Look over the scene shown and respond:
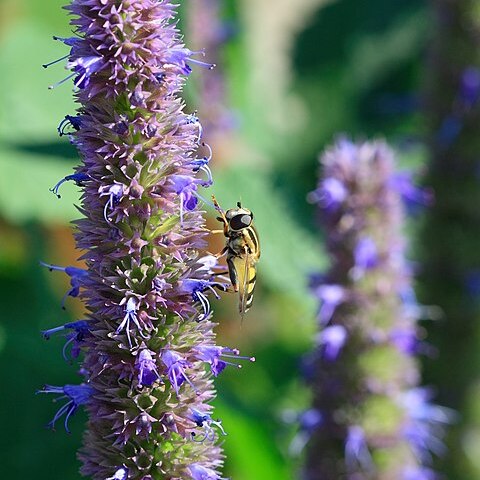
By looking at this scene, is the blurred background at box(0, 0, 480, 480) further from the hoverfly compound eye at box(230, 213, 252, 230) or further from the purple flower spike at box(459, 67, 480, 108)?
the hoverfly compound eye at box(230, 213, 252, 230)

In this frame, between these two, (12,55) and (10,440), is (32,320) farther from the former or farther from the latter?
(12,55)

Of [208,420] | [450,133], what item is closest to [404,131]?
[450,133]

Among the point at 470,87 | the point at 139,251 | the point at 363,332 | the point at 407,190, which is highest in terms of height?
the point at 470,87

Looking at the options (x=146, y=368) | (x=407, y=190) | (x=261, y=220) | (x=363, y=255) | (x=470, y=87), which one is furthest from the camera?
(x=261, y=220)

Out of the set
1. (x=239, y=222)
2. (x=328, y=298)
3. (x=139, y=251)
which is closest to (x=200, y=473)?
(x=139, y=251)

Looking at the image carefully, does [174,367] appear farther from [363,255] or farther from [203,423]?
[363,255]

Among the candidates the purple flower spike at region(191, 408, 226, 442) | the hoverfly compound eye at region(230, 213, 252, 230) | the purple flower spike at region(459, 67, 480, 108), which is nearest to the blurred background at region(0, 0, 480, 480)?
the purple flower spike at region(459, 67, 480, 108)
